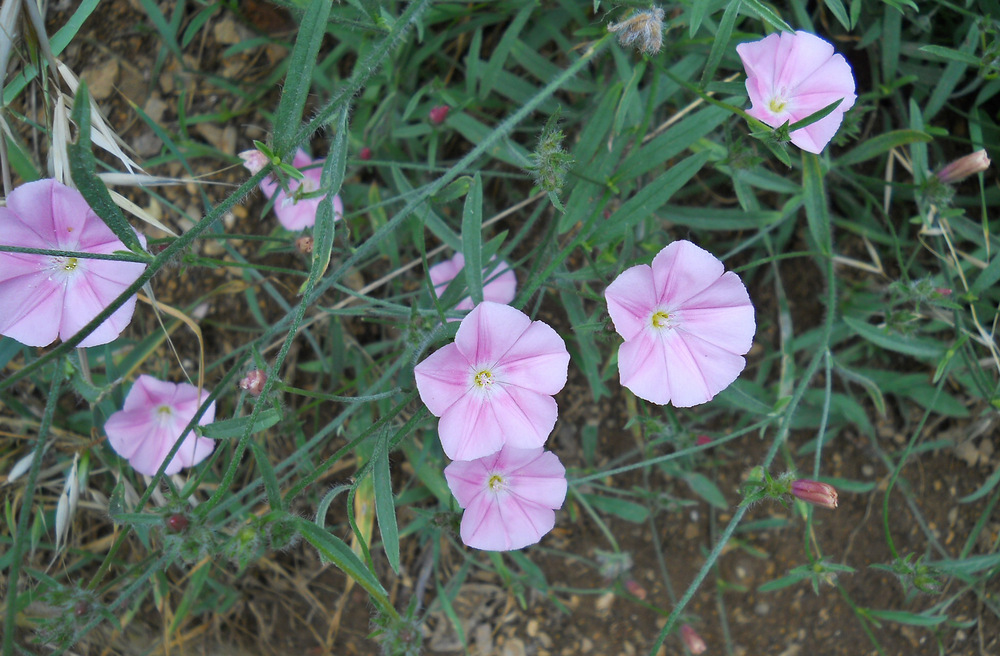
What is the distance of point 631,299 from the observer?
1.95m

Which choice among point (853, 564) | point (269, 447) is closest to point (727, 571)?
point (853, 564)

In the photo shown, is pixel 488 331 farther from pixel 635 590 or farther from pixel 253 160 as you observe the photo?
pixel 635 590

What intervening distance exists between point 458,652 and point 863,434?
2064 mm

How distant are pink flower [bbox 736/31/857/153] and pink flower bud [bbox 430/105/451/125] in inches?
Result: 42.1

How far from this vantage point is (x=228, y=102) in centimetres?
312

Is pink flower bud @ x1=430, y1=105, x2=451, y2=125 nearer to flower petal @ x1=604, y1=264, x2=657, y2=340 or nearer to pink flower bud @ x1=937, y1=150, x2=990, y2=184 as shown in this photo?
flower petal @ x1=604, y1=264, x2=657, y2=340

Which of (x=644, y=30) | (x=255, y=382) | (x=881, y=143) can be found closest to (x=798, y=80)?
(x=881, y=143)

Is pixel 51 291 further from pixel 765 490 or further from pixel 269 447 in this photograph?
pixel 765 490

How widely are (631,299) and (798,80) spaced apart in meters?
1.00

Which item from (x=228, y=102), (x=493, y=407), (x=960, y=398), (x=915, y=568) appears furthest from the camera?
(x=228, y=102)

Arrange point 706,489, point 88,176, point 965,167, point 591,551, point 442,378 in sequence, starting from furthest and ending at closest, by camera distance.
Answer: point 591,551 < point 706,489 < point 965,167 < point 442,378 < point 88,176

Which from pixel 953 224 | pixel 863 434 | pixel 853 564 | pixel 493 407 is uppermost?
pixel 493 407

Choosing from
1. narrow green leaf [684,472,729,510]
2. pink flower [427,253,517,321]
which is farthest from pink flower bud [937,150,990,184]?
pink flower [427,253,517,321]

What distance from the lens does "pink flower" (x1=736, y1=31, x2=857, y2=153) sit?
2.10 metres
